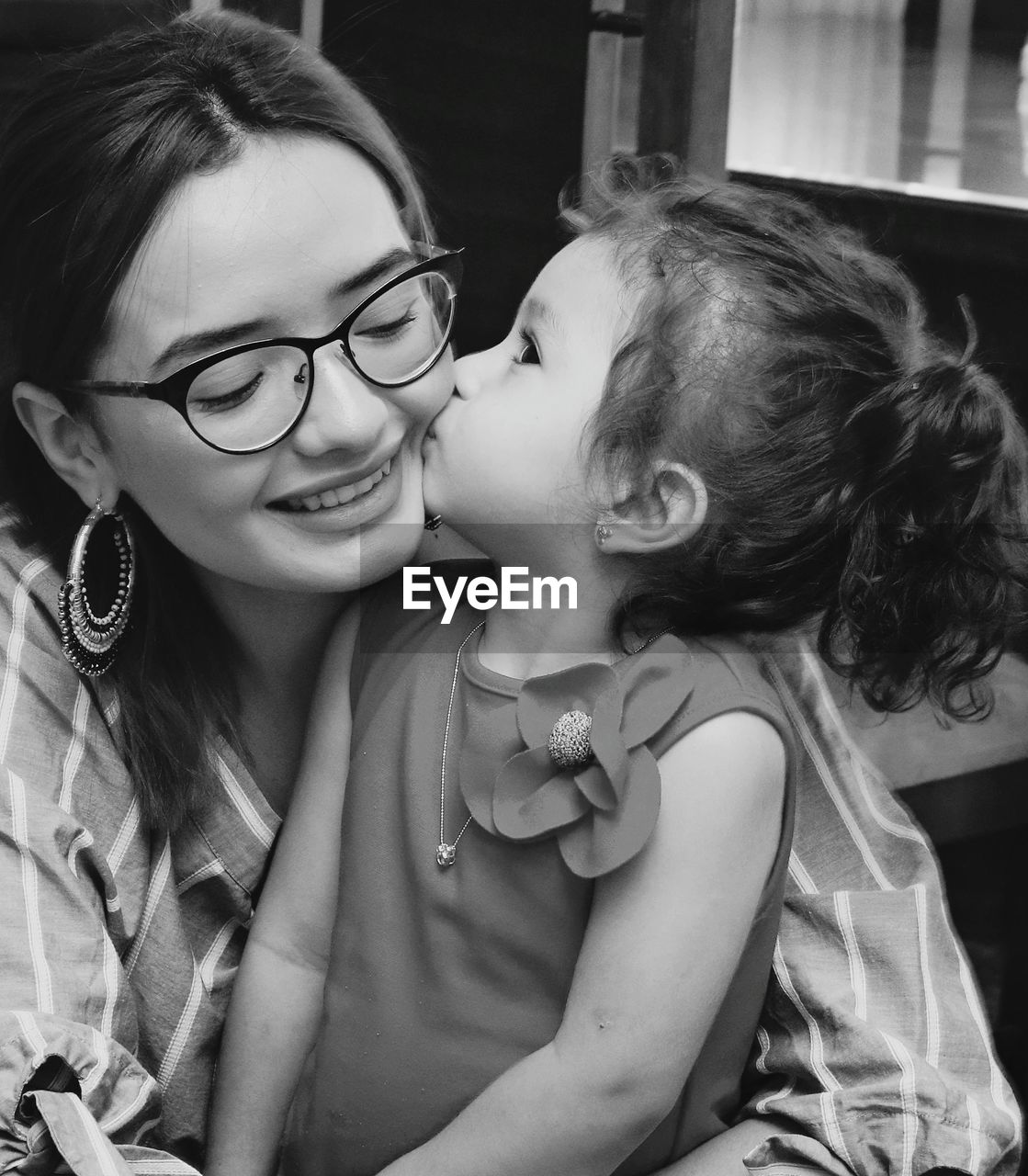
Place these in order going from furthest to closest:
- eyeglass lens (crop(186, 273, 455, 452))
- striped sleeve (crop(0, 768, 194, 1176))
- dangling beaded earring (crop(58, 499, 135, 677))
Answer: dangling beaded earring (crop(58, 499, 135, 677))
eyeglass lens (crop(186, 273, 455, 452))
striped sleeve (crop(0, 768, 194, 1176))

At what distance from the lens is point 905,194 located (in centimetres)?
153

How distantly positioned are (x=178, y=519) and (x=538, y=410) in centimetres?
30

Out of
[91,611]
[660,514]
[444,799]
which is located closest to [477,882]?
[444,799]

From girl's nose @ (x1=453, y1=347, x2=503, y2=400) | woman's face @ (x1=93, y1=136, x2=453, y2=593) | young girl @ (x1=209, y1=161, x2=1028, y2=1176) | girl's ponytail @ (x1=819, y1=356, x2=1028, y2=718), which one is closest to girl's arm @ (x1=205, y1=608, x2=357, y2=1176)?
young girl @ (x1=209, y1=161, x2=1028, y2=1176)

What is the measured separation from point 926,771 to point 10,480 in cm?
106

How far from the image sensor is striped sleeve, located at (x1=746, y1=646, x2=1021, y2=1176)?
3.36 ft

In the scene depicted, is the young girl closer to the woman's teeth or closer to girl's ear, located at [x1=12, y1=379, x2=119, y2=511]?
the woman's teeth

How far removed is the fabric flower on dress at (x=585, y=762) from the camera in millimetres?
911

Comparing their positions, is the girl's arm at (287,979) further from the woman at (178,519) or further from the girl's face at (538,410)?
the girl's face at (538,410)

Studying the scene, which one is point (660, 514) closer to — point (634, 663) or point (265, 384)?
point (634, 663)

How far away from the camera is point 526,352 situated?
102 centimetres

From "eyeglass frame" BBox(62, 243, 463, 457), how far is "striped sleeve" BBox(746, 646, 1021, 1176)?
47 centimetres

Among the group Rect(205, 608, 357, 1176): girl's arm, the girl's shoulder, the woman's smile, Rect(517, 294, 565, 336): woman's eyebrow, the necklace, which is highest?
Rect(517, 294, 565, 336): woman's eyebrow

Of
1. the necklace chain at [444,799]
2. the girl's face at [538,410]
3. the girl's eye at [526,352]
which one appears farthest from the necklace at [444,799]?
the girl's eye at [526,352]
